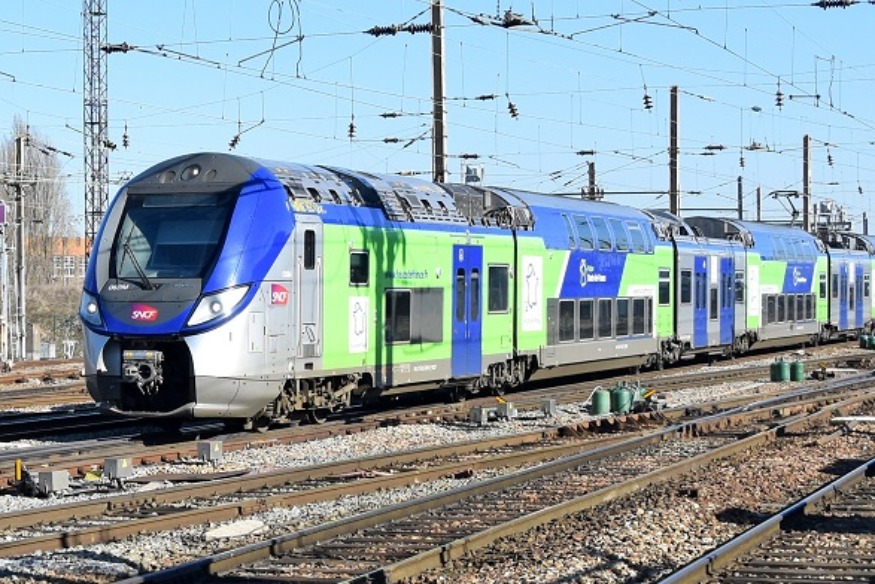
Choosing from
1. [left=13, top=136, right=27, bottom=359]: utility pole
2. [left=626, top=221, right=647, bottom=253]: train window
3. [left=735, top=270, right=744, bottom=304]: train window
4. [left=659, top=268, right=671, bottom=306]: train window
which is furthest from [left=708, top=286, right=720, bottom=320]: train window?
[left=13, top=136, right=27, bottom=359]: utility pole

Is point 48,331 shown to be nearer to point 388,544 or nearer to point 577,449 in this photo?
point 577,449

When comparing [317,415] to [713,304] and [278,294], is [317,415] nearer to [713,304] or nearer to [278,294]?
[278,294]

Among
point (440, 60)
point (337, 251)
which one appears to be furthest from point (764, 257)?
point (337, 251)

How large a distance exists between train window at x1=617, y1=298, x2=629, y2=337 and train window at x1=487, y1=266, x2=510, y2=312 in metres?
5.48

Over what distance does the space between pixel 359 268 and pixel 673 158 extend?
91.9 ft

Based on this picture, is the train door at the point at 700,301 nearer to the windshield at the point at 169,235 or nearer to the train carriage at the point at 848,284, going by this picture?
the train carriage at the point at 848,284

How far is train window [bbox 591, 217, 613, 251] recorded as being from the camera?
90.6 ft

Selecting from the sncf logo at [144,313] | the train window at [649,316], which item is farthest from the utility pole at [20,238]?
the sncf logo at [144,313]

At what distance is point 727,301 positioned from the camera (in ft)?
117

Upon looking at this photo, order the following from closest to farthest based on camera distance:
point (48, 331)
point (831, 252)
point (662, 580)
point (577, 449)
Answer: point (662, 580), point (577, 449), point (831, 252), point (48, 331)

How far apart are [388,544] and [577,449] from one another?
673 centimetres

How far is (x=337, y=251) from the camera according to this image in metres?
18.5

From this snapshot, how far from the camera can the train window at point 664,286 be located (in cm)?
3086

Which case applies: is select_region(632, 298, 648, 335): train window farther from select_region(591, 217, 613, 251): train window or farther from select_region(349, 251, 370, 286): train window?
select_region(349, 251, 370, 286): train window
